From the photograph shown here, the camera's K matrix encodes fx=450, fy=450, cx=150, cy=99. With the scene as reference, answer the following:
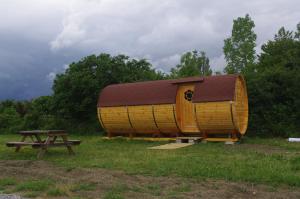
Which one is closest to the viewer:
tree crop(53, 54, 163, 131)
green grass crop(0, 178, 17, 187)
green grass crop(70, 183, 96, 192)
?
green grass crop(70, 183, 96, 192)

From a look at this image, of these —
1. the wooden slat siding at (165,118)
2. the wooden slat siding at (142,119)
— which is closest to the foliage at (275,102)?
the wooden slat siding at (165,118)

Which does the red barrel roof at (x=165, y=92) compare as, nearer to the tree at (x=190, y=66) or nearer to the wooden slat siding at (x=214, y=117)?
the wooden slat siding at (x=214, y=117)

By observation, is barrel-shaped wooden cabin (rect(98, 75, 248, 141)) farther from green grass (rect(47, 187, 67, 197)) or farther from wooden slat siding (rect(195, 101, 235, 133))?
green grass (rect(47, 187, 67, 197))

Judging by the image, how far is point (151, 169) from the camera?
9992 millimetres

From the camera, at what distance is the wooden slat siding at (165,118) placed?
18172 millimetres

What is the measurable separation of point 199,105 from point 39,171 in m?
8.41

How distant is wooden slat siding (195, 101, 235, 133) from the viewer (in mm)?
16641

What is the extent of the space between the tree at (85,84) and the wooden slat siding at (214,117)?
786cm

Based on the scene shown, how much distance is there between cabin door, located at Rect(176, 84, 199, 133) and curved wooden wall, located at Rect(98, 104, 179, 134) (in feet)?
1.38

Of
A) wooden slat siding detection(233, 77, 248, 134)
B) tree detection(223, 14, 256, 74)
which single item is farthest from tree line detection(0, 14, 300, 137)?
tree detection(223, 14, 256, 74)

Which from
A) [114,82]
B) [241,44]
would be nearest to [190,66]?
[241,44]

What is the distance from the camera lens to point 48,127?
24812 mm

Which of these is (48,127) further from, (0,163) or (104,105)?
(0,163)

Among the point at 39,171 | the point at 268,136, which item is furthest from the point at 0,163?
the point at 268,136
